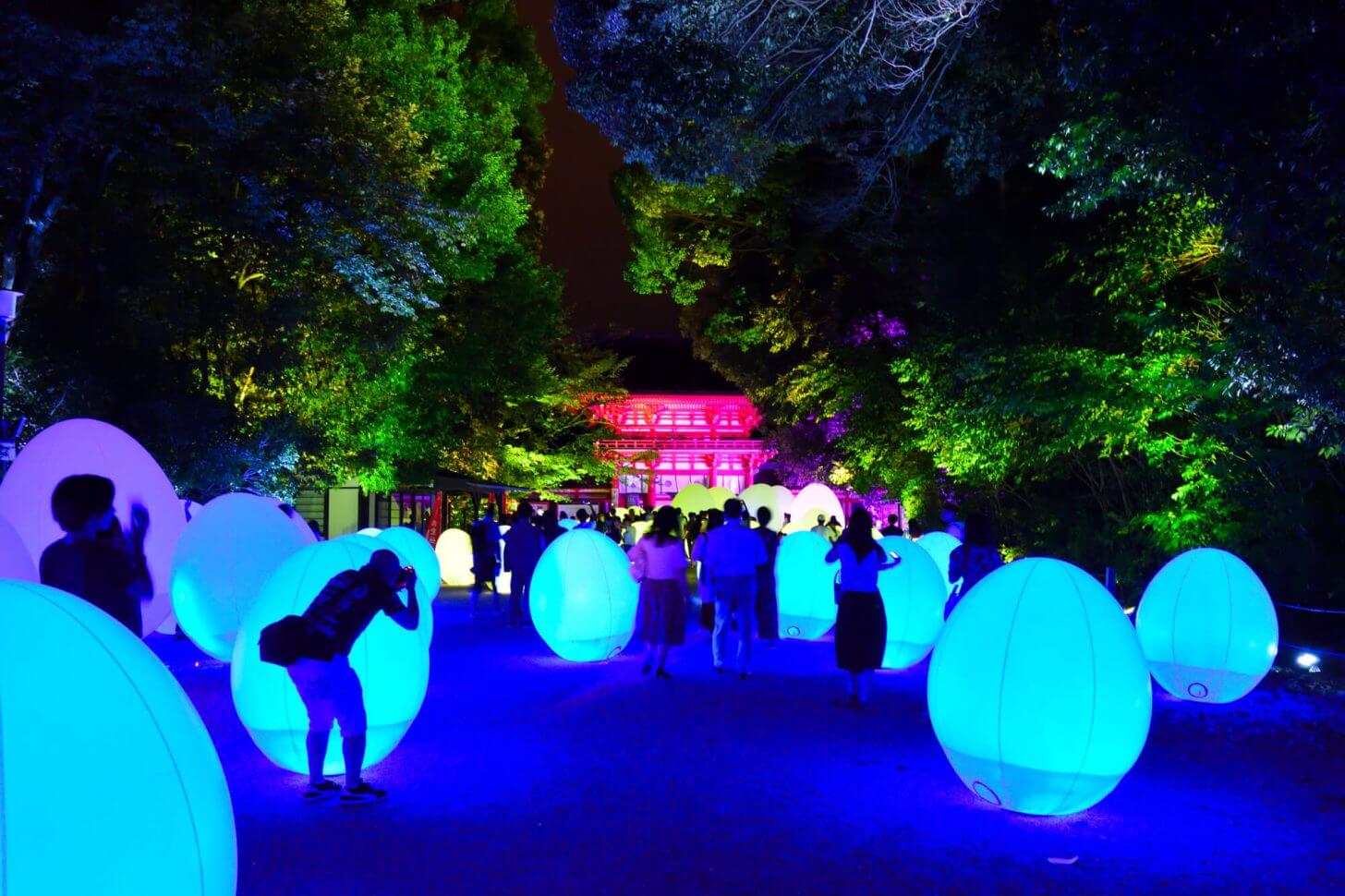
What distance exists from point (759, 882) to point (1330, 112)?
19.3ft

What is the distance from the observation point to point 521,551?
16.0 meters

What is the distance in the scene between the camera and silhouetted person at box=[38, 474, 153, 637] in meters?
5.79

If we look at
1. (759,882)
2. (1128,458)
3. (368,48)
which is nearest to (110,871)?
(759,882)

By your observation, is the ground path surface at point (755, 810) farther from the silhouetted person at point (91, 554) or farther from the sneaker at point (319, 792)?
the silhouetted person at point (91, 554)

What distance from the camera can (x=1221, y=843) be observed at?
19.7 ft

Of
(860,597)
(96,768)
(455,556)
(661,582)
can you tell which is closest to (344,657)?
(96,768)

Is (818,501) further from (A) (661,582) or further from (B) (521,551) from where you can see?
(A) (661,582)

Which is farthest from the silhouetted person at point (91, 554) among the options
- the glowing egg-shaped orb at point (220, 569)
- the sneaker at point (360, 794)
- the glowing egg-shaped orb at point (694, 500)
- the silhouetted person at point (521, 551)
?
the glowing egg-shaped orb at point (694, 500)

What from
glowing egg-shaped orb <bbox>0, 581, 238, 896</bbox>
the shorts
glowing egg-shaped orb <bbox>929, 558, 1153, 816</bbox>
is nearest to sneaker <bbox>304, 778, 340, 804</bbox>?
the shorts

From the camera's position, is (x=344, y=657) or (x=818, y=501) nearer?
(x=344, y=657)

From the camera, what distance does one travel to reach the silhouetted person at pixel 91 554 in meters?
5.79

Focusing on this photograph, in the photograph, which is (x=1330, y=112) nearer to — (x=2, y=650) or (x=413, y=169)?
(x=2, y=650)

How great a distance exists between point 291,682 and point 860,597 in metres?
4.95

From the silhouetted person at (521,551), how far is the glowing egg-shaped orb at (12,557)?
946 centimetres
